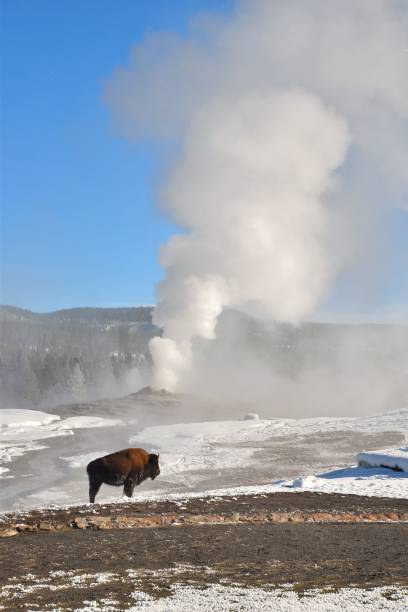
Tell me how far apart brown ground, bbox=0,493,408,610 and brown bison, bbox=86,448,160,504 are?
3457 mm

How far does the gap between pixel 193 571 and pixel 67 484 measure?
30.1 m

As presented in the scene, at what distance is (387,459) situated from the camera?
33344 millimetres

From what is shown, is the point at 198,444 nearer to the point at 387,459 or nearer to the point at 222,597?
the point at 387,459

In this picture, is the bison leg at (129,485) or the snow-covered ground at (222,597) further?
the bison leg at (129,485)

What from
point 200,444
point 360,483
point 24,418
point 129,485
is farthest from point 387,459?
point 24,418

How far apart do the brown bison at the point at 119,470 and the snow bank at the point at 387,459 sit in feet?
46.0

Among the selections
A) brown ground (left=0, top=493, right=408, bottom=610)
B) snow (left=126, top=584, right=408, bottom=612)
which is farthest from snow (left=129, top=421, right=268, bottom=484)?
snow (left=126, top=584, right=408, bottom=612)

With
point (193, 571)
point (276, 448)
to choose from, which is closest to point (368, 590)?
point (193, 571)

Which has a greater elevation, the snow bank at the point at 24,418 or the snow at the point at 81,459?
the snow bank at the point at 24,418

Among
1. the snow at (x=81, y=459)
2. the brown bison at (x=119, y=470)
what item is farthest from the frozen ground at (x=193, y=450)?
the brown bison at (x=119, y=470)

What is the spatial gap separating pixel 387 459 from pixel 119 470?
16169mm

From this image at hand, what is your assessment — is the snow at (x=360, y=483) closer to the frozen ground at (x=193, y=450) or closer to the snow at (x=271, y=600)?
→ the frozen ground at (x=193, y=450)

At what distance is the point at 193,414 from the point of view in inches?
3684

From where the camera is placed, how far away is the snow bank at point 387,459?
32406 mm
